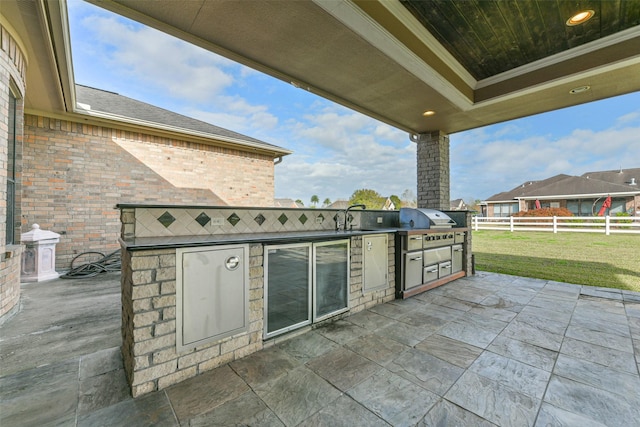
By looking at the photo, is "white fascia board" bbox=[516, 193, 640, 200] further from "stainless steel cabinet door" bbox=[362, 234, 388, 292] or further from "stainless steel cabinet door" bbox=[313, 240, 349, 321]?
"stainless steel cabinet door" bbox=[313, 240, 349, 321]

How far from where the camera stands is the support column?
500 centimetres

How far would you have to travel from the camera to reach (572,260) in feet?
18.8

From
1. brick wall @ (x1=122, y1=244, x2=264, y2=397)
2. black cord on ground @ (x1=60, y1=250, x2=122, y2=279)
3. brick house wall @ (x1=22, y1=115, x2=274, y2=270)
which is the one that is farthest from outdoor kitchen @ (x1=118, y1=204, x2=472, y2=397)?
brick house wall @ (x1=22, y1=115, x2=274, y2=270)

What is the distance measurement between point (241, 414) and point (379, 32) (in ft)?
10.7

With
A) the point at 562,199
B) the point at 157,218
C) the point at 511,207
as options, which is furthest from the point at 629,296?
the point at 511,207

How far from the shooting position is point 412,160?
18.6 feet

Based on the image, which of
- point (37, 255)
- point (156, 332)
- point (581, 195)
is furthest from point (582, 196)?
point (37, 255)

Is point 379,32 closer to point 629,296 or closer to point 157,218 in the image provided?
point 157,218

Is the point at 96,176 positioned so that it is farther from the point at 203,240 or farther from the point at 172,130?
the point at 203,240

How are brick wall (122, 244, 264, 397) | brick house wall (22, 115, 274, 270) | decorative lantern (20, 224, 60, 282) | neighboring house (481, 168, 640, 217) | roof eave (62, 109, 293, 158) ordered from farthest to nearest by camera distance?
1. neighboring house (481, 168, 640, 217)
2. roof eave (62, 109, 293, 158)
3. brick house wall (22, 115, 274, 270)
4. decorative lantern (20, 224, 60, 282)
5. brick wall (122, 244, 264, 397)

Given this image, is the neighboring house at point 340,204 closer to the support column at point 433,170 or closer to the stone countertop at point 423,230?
the stone countertop at point 423,230

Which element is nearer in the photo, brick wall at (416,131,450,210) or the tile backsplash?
the tile backsplash

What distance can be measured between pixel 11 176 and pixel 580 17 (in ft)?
22.0

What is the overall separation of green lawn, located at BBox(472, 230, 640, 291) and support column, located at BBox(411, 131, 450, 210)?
1731mm
